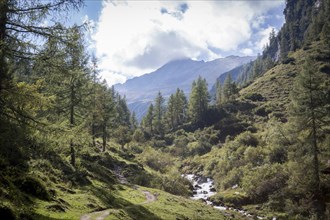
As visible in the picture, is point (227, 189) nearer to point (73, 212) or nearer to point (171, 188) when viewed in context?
point (171, 188)

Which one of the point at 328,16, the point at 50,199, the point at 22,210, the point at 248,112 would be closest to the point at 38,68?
the point at 22,210

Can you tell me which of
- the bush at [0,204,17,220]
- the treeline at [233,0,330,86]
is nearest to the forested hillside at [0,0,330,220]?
the bush at [0,204,17,220]

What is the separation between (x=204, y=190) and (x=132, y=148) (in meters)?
32.8

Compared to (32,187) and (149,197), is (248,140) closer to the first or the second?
(149,197)

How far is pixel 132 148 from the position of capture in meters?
89.7

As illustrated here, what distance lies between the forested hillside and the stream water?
447 millimetres

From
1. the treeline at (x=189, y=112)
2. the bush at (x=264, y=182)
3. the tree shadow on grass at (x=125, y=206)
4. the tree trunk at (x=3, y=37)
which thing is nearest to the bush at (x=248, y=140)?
the bush at (x=264, y=182)

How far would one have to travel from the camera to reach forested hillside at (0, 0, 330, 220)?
556 inches

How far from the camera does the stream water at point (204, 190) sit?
47.1 meters

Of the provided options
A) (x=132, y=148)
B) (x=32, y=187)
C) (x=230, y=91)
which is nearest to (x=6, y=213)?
(x=32, y=187)

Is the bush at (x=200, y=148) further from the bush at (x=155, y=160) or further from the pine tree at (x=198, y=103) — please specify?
the pine tree at (x=198, y=103)

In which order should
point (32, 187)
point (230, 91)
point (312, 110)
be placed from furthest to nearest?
point (230, 91) → point (312, 110) → point (32, 187)

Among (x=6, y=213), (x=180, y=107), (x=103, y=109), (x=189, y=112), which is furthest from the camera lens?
(x=180, y=107)

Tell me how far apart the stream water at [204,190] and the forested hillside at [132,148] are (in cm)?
45
